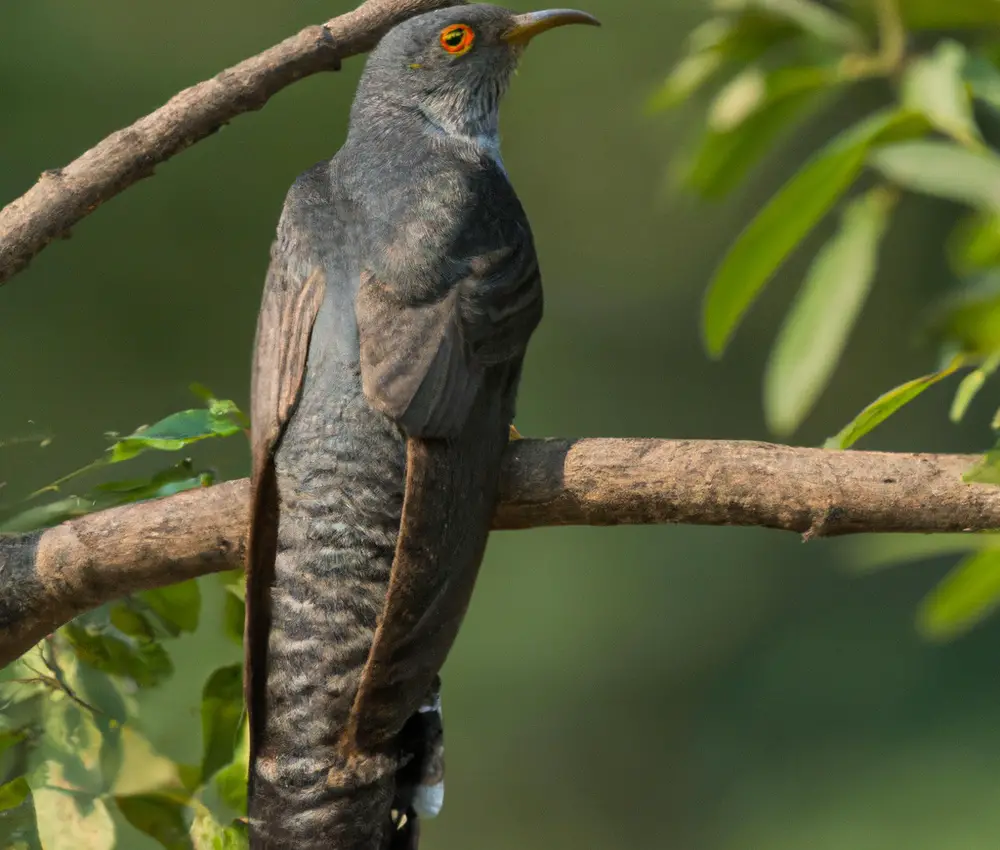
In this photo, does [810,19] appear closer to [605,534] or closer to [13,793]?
[13,793]

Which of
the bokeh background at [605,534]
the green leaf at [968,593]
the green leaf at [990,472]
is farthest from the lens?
the bokeh background at [605,534]

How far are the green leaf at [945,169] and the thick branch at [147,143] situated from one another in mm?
1202

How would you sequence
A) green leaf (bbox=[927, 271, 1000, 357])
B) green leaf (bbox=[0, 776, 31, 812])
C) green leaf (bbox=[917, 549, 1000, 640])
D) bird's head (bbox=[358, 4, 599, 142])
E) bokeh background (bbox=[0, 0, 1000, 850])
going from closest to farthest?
1. green leaf (bbox=[927, 271, 1000, 357])
2. green leaf (bbox=[917, 549, 1000, 640])
3. green leaf (bbox=[0, 776, 31, 812])
4. bird's head (bbox=[358, 4, 599, 142])
5. bokeh background (bbox=[0, 0, 1000, 850])

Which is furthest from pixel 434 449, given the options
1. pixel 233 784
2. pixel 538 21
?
pixel 538 21

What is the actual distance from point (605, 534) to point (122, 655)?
6.11 meters

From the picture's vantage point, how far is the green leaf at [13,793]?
6.65 feet

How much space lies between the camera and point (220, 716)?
232cm

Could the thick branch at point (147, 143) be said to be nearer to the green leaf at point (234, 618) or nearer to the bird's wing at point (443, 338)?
the bird's wing at point (443, 338)

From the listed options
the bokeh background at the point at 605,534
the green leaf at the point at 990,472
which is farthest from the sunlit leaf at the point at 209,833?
the bokeh background at the point at 605,534

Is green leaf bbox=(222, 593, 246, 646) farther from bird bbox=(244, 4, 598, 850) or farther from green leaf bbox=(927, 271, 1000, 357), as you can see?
green leaf bbox=(927, 271, 1000, 357)

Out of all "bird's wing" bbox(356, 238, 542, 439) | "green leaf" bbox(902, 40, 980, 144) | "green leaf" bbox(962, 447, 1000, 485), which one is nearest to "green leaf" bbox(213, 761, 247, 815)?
"bird's wing" bbox(356, 238, 542, 439)

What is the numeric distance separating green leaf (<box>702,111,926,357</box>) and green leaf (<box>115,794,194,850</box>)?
1.21 meters

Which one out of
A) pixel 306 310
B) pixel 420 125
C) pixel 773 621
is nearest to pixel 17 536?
pixel 306 310

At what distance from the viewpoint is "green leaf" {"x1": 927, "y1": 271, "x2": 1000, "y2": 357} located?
1.69 m
